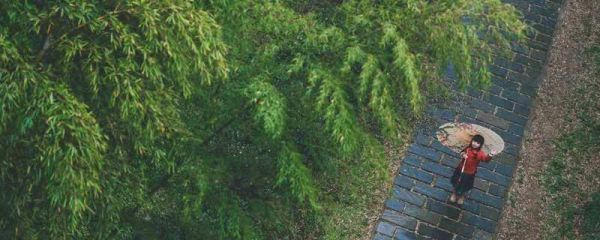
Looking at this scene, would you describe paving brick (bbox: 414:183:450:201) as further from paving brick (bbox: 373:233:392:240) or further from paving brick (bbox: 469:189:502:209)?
paving brick (bbox: 373:233:392:240)

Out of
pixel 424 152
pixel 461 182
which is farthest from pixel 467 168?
pixel 424 152

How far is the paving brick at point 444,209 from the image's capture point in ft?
33.9

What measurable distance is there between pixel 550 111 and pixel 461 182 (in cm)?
344

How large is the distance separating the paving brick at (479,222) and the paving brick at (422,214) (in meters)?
0.40

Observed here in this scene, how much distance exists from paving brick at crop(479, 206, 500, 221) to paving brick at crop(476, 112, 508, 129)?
6.08ft

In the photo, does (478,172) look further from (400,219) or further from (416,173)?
(400,219)

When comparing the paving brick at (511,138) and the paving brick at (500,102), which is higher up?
the paving brick at (500,102)

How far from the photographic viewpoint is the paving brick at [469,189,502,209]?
10586mm

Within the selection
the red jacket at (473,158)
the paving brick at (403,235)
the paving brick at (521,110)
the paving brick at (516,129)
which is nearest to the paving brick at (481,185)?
the red jacket at (473,158)

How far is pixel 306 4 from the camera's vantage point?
7734mm

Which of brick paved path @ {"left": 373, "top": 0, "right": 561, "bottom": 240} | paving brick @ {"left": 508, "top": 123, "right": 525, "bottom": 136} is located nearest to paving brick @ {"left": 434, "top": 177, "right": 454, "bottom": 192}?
brick paved path @ {"left": 373, "top": 0, "right": 561, "bottom": 240}

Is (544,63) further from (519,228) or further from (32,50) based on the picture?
(32,50)

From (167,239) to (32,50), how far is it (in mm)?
3183

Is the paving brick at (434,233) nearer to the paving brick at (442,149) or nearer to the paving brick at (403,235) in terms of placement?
the paving brick at (403,235)
